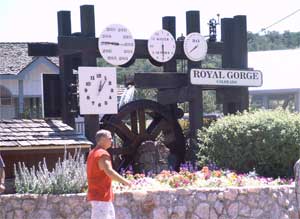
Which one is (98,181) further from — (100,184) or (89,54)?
(89,54)

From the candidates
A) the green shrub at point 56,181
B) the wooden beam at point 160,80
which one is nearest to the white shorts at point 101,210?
the green shrub at point 56,181

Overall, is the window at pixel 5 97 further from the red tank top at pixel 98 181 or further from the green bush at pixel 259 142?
the red tank top at pixel 98 181

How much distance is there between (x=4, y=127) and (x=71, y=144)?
1342 mm

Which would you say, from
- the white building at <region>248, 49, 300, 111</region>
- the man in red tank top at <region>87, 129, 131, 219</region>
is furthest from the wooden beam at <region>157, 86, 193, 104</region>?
the white building at <region>248, 49, 300, 111</region>

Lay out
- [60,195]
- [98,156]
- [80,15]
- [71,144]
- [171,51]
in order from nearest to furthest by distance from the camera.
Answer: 1. [98,156]
2. [60,195]
3. [71,144]
4. [80,15]
5. [171,51]

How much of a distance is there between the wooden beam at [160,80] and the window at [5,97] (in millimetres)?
18195

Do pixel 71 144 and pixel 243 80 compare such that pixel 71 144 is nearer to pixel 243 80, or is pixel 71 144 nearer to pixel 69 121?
pixel 69 121

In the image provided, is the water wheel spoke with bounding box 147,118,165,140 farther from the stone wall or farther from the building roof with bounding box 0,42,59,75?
the building roof with bounding box 0,42,59,75

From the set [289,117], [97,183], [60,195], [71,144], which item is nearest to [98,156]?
[97,183]

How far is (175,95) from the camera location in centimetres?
1563

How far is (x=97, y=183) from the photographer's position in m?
8.38

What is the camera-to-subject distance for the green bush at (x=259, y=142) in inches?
482

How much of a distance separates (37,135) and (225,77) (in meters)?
4.93

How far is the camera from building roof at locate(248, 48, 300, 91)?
76.7 ft
